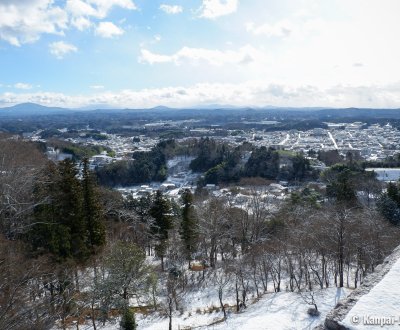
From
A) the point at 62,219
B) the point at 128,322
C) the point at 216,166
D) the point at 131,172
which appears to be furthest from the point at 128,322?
the point at 131,172

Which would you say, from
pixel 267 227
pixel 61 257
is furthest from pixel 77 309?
pixel 267 227

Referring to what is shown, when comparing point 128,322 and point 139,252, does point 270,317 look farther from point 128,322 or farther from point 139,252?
point 139,252

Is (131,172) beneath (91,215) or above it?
A: beneath

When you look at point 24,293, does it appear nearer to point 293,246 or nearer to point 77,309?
point 77,309

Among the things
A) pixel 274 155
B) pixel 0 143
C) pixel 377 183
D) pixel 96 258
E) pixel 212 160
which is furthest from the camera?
pixel 212 160

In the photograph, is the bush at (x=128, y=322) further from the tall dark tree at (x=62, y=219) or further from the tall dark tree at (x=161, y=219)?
the tall dark tree at (x=161, y=219)

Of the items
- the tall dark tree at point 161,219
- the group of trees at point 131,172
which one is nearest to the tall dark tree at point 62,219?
the tall dark tree at point 161,219
